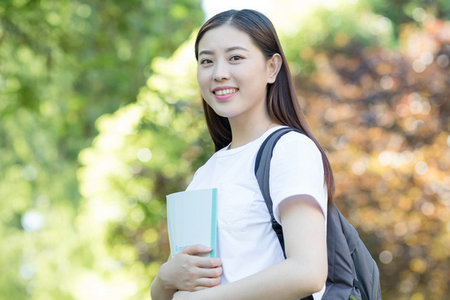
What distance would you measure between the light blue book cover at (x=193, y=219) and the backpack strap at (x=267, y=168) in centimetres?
12

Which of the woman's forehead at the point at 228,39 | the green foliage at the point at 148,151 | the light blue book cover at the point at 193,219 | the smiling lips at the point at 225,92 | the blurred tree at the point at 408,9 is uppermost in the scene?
the blurred tree at the point at 408,9

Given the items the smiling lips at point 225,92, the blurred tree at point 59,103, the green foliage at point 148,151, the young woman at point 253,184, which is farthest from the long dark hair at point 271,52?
the green foliage at point 148,151

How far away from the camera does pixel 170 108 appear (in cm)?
746

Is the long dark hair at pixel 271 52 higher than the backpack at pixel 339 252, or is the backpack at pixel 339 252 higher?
the long dark hair at pixel 271 52

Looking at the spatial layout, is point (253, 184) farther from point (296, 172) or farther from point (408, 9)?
point (408, 9)

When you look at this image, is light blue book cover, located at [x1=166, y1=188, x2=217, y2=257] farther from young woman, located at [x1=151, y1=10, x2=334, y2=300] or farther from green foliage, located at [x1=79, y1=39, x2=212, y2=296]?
green foliage, located at [x1=79, y1=39, x2=212, y2=296]

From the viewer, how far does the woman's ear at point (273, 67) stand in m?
1.80

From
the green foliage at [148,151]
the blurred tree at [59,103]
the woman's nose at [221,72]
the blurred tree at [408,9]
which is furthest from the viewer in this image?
the blurred tree at [408,9]

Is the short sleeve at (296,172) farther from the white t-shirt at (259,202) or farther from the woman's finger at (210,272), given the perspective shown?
the woman's finger at (210,272)

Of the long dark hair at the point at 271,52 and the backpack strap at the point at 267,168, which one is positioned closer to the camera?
the backpack strap at the point at 267,168

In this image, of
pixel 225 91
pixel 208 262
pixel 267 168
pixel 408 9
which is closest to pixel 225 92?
pixel 225 91

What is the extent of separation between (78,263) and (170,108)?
11.4 feet

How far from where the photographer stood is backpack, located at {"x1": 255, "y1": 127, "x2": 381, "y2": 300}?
161cm

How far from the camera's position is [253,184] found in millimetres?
1631
